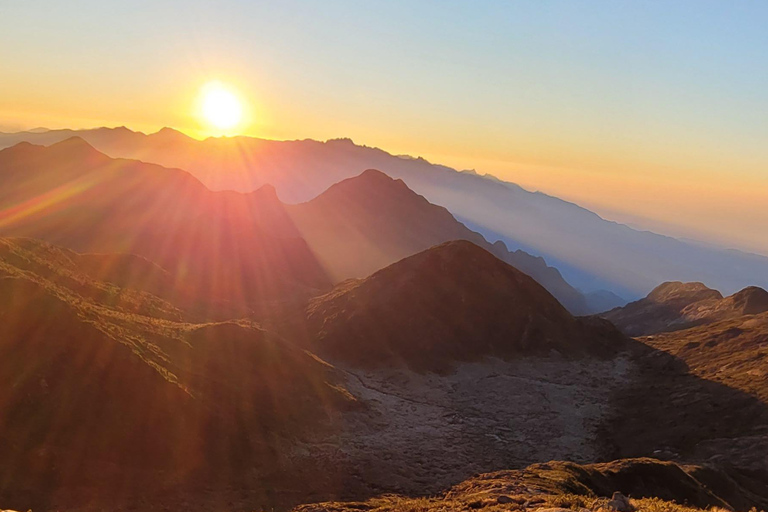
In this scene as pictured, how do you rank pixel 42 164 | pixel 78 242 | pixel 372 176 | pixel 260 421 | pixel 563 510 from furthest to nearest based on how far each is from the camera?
pixel 372 176 → pixel 42 164 → pixel 78 242 → pixel 260 421 → pixel 563 510

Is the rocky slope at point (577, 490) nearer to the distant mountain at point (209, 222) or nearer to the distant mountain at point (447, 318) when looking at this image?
the distant mountain at point (447, 318)

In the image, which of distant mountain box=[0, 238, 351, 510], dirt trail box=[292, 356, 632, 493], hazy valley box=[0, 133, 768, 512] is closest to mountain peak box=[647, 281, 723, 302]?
hazy valley box=[0, 133, 768, 512]

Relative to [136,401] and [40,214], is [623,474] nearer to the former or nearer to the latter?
[136,401]

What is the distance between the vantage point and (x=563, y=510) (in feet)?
39.7

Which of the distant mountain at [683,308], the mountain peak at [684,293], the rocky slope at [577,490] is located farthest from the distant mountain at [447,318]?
the mountain peak at [684,293]

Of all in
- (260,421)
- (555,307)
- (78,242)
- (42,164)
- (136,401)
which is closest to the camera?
(136,401)

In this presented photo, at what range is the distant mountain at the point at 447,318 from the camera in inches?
2247

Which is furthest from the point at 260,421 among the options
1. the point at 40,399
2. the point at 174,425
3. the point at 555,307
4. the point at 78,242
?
the point at 78,242

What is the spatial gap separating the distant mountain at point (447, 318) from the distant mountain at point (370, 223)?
94166 millimetres

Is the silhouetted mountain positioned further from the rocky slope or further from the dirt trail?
the rocky slope

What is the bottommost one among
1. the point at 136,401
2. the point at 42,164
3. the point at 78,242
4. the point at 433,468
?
the point at 433,468

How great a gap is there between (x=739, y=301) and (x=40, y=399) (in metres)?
105

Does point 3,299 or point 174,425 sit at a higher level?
point 3,299

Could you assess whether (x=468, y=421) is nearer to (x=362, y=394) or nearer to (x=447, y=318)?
(x=362, y=394)
